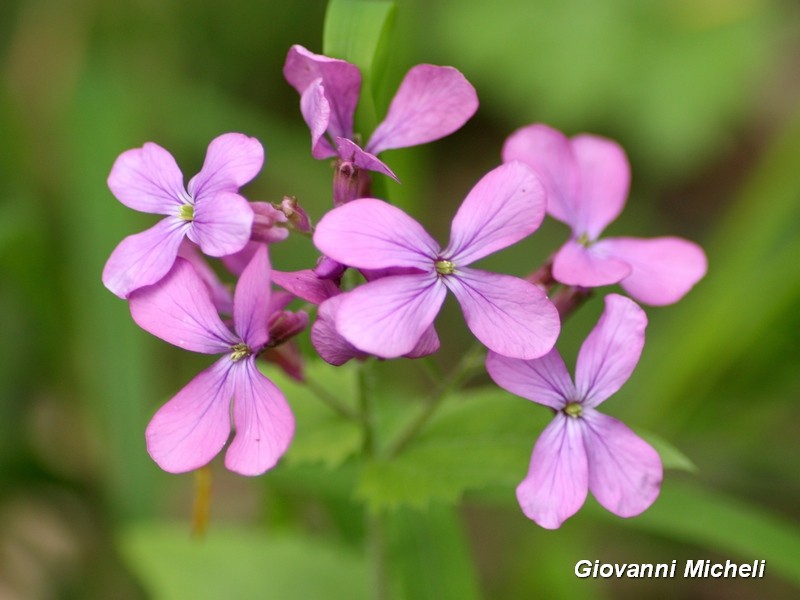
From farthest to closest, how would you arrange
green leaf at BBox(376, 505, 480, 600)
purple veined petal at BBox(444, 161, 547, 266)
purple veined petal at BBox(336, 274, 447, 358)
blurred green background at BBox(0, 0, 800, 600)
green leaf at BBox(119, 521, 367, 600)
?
green leaf at BBox(119, 521, 367, 600) → blurred green background at BBox(0, 0, 800, 600) → green leaf at BBox(376, 505, 480, 600) → purple veined petal at BBox(444, 161, 547, 266) → purple veined petal at BBox(336, 274, 447, 358)

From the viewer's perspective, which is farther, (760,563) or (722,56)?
(722,56)

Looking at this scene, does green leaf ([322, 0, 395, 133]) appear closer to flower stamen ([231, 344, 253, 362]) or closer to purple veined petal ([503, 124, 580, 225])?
purple veined petal ([503, 124, 580, 225])

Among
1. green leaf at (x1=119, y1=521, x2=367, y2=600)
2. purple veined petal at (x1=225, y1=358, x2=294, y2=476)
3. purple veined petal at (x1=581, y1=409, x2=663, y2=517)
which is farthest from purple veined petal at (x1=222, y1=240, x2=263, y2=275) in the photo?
green leaf at (x1=119, y1=521, x2=367, y2=600)

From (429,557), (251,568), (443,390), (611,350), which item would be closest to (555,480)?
(611,350)

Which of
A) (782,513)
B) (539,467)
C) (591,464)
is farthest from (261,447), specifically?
(782,513)

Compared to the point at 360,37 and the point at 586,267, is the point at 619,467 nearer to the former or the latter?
the point at 586,267

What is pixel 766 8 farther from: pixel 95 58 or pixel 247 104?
pixel 95 58

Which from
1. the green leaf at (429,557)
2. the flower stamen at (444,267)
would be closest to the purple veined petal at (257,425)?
the flower stamen at (444,267)

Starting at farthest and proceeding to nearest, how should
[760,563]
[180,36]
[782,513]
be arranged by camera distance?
1. [180,36]
2. [782,513]
3. [760,563]
